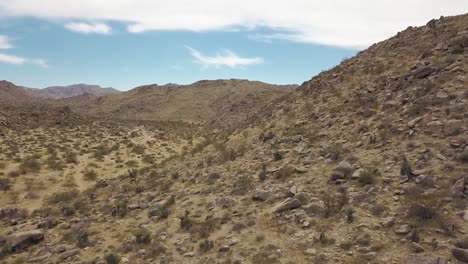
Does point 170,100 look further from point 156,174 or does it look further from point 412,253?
point 412,253

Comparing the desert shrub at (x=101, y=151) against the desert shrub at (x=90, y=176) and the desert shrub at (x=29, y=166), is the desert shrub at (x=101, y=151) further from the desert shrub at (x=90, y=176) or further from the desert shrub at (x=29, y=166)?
the desert shrub at (x=90, y=176)

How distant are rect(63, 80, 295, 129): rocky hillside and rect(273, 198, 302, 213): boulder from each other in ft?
197

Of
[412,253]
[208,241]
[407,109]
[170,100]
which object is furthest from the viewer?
[170,100]

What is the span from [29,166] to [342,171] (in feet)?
73.0

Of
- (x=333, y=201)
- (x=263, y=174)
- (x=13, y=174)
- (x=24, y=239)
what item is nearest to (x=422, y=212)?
(x=333, y=201)

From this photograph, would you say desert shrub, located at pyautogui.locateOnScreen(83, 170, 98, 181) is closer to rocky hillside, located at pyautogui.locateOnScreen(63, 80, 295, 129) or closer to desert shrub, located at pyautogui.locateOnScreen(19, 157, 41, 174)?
desert shrub, located at pyautogui.locateOnScreen(19, 157, 41, 174)

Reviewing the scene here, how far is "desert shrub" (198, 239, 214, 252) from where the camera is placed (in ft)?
41.3

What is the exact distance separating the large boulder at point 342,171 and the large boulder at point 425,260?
487cm

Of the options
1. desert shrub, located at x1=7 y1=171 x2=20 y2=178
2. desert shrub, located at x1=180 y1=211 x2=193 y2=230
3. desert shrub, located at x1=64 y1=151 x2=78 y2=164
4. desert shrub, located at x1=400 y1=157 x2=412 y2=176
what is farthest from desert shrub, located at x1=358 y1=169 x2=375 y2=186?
desert shrub, located at x1=64 y1=151 x2=78 y2=164

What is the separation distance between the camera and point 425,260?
31.8 ft

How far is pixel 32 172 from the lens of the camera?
27.1m

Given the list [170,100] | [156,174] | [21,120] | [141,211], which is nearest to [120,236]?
[141,211]

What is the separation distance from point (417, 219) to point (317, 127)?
942 centimetres

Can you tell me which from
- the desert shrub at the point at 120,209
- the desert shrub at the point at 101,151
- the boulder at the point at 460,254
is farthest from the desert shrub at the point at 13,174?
the boulder at the point at 460,254
